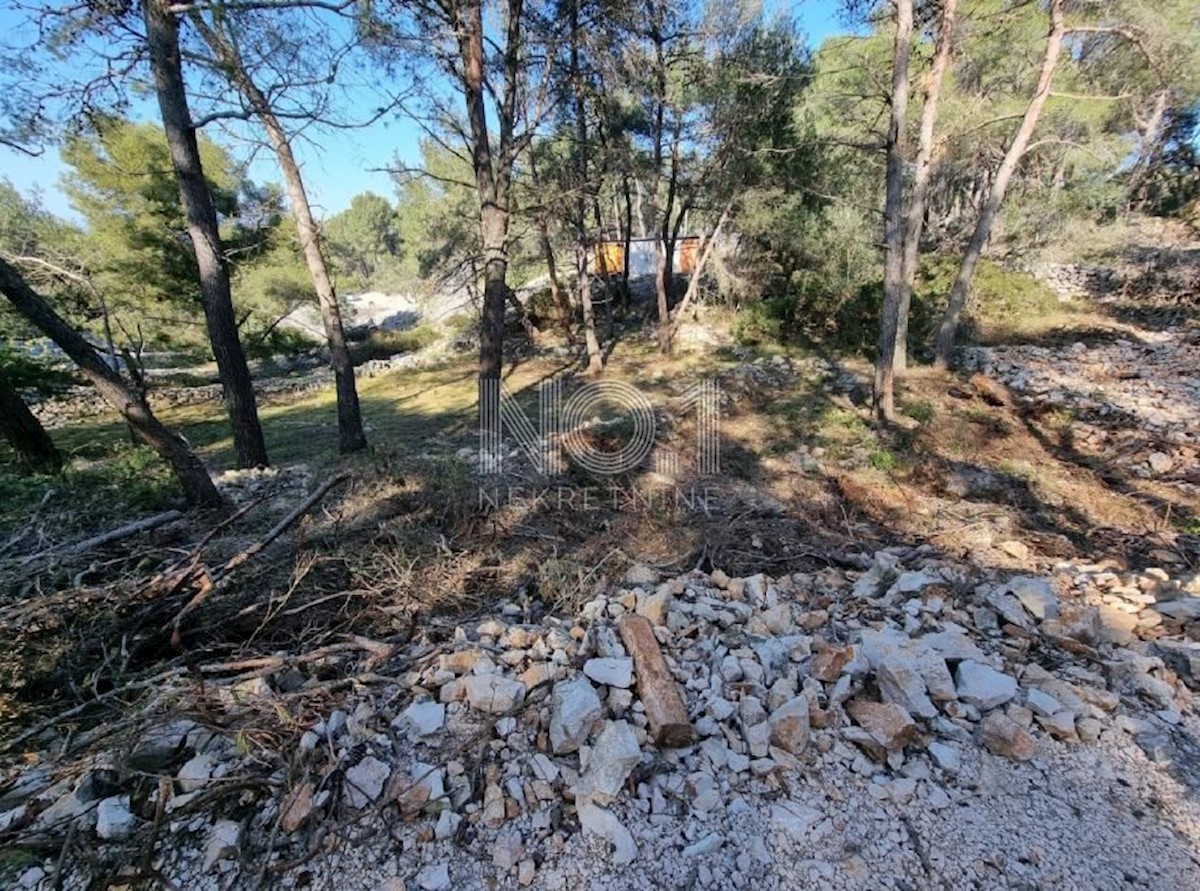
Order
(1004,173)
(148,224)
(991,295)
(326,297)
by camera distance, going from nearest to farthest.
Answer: (326,297) → (1004,173) → (148,224) → (991,295)

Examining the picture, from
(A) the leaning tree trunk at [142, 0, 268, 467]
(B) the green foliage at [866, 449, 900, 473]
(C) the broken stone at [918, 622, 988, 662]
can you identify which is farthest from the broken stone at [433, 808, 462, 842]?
(B) the green foliage at [866, 449, 900, 473]

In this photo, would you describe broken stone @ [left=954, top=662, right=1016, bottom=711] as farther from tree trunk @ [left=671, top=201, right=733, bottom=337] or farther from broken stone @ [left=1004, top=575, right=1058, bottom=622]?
tree trunk @ [left=671, top=201, right=733, bottom=337]

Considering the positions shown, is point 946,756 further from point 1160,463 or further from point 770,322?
point 770,322

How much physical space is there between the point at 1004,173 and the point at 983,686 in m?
8.77

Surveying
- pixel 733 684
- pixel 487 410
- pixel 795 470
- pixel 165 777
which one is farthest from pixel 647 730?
pixel 487 410

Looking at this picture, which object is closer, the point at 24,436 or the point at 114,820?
the point at 114,820

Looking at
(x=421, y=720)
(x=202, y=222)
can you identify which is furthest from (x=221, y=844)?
(x=202, y=222)

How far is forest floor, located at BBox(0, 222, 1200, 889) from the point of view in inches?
59.9

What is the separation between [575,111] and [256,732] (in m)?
10.6

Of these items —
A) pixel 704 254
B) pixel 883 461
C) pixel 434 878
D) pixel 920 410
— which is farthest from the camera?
pixel 704 254

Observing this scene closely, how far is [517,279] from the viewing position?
15859mm

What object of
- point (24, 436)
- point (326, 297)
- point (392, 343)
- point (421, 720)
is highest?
point (326, 297)

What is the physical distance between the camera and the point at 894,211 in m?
6.04

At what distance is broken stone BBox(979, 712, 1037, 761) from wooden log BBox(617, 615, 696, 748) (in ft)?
3.48
